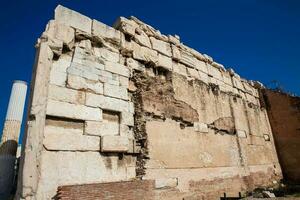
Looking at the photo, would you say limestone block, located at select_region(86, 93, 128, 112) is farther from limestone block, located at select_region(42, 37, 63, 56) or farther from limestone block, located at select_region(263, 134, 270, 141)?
limestone block, located at select_region(263, 134, 270, 141)

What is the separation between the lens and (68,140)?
3.44 metres

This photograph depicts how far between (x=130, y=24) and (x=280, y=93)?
6.90 metres

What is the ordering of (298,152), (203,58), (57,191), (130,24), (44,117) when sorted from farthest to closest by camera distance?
(298,152) → (203,58) → (130,24) → (44,117) → (57,191)

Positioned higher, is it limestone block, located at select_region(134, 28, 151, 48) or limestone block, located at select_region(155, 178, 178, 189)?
limestone block, located at select_region(134, 28, 151, 48)

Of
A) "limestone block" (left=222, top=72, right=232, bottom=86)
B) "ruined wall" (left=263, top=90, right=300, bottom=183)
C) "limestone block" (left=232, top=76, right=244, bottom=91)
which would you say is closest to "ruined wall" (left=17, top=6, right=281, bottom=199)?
"limestone block" (left=222, top=72, right=232, bottom=86)

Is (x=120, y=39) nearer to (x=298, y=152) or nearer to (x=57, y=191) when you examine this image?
(x=57, y=191)

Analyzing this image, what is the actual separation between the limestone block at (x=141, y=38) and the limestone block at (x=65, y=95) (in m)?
2.13

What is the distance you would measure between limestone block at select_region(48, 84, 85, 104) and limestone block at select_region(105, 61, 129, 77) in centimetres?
85

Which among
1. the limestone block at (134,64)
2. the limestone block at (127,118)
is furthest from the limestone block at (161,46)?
the limestone block at (127,118)

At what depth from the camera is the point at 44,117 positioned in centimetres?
330

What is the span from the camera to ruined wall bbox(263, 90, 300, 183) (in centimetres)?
816

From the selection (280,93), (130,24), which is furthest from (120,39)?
(280,93)

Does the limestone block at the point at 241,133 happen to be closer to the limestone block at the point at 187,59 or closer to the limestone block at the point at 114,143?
the limestone block at the point at 187,59

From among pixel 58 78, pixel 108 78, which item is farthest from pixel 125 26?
pixel 58 78
